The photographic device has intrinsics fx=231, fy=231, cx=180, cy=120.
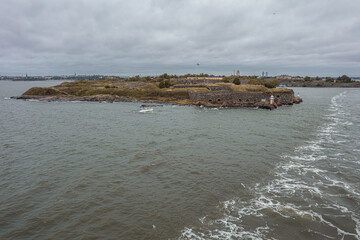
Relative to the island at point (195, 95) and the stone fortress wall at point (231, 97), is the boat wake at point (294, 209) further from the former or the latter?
the stone fortress wall at point (231, 97)

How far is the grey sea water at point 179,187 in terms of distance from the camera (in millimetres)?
11203

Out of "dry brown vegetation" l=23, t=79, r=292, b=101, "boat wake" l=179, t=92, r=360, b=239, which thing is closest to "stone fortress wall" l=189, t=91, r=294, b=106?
"dry brown vegetation" l=23, t=79, r=292, b=101

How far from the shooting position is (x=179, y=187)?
599 inches

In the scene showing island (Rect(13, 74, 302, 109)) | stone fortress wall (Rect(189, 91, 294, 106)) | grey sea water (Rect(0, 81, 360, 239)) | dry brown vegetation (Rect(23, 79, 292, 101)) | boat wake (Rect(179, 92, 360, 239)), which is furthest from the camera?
dry brown vegetation (Rect(23, 79, 292, 101))

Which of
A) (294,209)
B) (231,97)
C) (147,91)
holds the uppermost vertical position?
(147,91)

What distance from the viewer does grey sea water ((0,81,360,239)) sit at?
11.2 meters

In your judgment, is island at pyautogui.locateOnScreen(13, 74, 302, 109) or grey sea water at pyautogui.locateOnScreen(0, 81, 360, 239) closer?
grey sea water at pyautogui.locateOnScreen(0, 81, 360, 239)

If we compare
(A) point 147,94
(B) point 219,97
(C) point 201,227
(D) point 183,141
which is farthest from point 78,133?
(A) point 147,94

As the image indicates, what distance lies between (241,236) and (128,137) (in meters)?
19.8

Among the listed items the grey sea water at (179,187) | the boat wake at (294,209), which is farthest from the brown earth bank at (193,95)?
the boat wake at (294,209)

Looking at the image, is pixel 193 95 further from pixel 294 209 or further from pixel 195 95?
pixel 294 209

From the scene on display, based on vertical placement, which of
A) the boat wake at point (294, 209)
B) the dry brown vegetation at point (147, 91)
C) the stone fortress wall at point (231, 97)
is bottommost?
Answer: the boat wake at point (294, 209)

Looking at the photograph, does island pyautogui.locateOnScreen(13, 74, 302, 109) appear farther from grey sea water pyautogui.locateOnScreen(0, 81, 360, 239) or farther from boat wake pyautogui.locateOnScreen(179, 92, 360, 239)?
boat wake pyautogui.locateOnScreen(179, 92, 360, 239)

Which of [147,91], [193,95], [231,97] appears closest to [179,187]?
[231,97]
